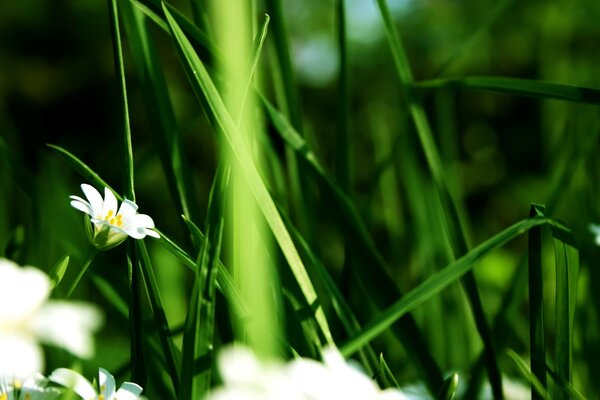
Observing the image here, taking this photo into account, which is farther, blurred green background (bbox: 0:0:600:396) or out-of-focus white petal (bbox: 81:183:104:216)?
blurred green background (bbox: 0:0:600:396)

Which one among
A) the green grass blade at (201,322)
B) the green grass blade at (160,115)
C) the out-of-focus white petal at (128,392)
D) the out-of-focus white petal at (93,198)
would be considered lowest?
the out-of-focus white petal at (128,392)

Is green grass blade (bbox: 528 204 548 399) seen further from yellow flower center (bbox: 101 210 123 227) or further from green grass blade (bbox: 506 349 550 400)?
yellow flower center (bbox: 101 210 123 227)

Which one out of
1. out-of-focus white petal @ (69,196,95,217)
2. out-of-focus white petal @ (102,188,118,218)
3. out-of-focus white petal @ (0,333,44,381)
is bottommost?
out-of-focus white petal @ (0,333,44,381)

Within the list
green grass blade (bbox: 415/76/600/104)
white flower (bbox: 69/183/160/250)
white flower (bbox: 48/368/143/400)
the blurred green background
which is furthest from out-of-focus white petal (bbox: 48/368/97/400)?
the blurred green background

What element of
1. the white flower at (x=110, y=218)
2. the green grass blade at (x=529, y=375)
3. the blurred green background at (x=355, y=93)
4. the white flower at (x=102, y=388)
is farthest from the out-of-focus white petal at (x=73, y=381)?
the blurred green background at (x=355, y=93)

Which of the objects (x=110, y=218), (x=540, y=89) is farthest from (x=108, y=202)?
(x=540, y=89)

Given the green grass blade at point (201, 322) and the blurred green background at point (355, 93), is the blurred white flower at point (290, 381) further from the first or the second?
the blurred green background at point (355, 93)

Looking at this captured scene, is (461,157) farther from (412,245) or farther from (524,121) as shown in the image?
(412,245)
